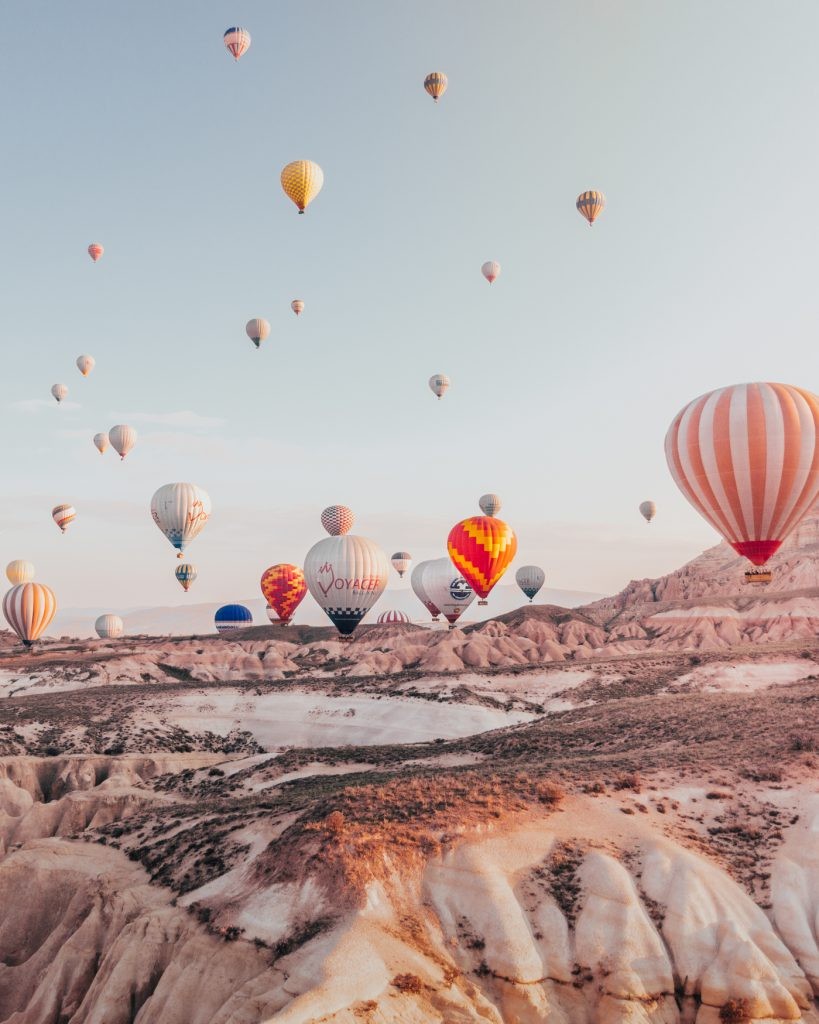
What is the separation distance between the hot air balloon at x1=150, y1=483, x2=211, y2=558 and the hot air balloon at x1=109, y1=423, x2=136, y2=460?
976 cm

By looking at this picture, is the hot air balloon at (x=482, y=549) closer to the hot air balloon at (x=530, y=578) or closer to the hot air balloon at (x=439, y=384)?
the hot air balloon at (x=439, y=384)

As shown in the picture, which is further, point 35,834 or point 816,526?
point 816,526

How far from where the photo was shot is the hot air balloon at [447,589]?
121 metres

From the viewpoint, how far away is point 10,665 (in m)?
86.9

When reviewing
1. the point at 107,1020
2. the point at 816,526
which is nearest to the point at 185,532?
the point at 107,1020

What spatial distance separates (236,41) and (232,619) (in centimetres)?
10602

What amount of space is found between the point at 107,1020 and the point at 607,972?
546 inches

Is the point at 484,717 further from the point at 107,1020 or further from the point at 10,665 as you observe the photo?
the point at 10,665

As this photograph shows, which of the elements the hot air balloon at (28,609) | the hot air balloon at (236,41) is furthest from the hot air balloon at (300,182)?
the hot air balloon at (28,609)

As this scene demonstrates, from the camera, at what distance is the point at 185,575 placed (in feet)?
419

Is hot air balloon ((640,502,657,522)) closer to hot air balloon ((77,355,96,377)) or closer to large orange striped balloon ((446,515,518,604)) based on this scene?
large orange striped balloon ((446,515,518,604))

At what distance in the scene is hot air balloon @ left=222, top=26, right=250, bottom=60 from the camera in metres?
67.3

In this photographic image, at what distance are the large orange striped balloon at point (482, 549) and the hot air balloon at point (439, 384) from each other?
67.1ft

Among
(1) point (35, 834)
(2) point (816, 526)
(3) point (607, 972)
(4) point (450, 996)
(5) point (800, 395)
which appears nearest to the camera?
(4) point (450, 996)
